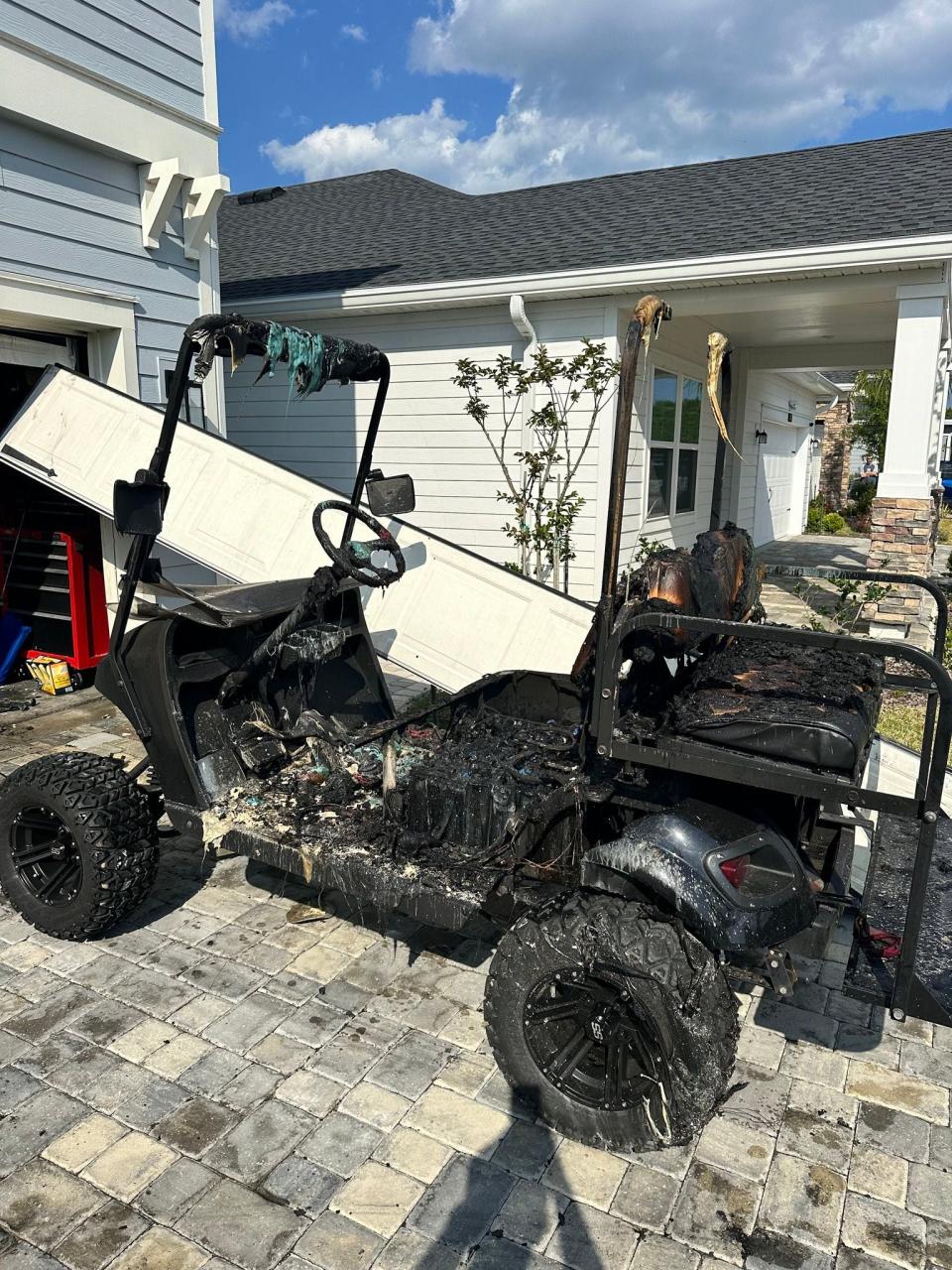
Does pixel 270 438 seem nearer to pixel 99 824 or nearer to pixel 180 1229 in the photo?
pixel 99 824

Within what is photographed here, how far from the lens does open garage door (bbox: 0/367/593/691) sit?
16.8 ft

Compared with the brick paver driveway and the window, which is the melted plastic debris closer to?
the brick paver driveway

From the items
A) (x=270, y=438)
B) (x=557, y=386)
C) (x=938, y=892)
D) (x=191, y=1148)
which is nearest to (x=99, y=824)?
(x=191, y=1148)

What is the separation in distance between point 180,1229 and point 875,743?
10.2ft

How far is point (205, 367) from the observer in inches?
131

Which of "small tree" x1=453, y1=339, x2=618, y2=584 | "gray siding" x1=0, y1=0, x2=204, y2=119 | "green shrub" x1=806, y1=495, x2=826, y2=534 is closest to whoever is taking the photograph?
"gray siding" x1=0, y1=0, x2=204, y2=119

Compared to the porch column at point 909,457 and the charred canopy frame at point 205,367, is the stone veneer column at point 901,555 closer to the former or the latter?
the porch column at point 909,457

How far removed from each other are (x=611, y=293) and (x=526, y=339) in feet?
3.40

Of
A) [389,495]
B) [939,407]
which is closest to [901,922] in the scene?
[389,495]

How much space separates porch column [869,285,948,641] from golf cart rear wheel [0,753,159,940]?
6284 millimetres

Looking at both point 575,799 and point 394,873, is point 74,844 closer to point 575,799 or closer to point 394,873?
point 394,873

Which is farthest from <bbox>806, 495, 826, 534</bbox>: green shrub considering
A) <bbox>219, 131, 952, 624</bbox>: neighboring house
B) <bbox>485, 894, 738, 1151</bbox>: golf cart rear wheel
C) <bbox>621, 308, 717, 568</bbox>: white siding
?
<bbox>485, 894, 738, 1151</bbox>: golf cart rear wheel

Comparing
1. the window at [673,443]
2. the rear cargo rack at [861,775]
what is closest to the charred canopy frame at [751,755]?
the rear cargo rack at [861,775]

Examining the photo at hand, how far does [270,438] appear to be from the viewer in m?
11.2
